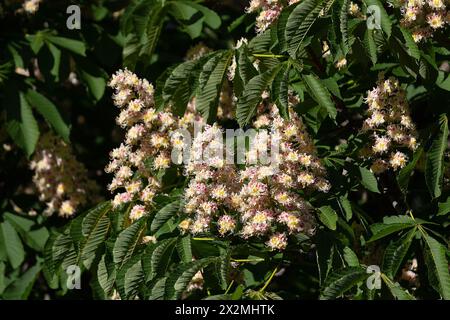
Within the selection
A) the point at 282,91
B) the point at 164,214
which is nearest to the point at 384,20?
the point at 282,91

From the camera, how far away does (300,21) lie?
8.57 feet

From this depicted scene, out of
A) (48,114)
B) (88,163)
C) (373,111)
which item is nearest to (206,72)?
(373,111)

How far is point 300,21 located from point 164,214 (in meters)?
0.76

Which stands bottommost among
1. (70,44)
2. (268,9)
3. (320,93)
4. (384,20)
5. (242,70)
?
(320,93)

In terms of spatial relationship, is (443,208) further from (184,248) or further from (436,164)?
(184,248)

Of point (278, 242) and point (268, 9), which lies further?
point (268, 9)

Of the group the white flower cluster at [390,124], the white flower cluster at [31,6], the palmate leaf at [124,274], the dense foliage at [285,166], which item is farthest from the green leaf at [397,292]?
the white flower cluster at [31,6]

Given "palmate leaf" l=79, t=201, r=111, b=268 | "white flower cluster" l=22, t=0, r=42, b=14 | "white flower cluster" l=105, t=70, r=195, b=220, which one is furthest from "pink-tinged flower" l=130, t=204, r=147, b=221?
"white flower cluster" l=22, t=0, r=42, b=14

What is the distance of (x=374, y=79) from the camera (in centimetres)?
297

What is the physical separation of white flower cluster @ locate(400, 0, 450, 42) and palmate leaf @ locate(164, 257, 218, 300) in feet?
Result: 3.42

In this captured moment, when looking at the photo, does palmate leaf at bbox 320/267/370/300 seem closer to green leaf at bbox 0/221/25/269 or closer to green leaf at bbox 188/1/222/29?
green leaf at bbox 188/1/222/29

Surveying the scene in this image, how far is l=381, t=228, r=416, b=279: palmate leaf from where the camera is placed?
2.55 meters

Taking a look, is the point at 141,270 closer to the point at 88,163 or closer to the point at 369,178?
the point at 369,178

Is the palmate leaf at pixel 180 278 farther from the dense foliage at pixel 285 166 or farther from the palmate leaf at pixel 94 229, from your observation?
the palmate leaf at pixel 94 229
